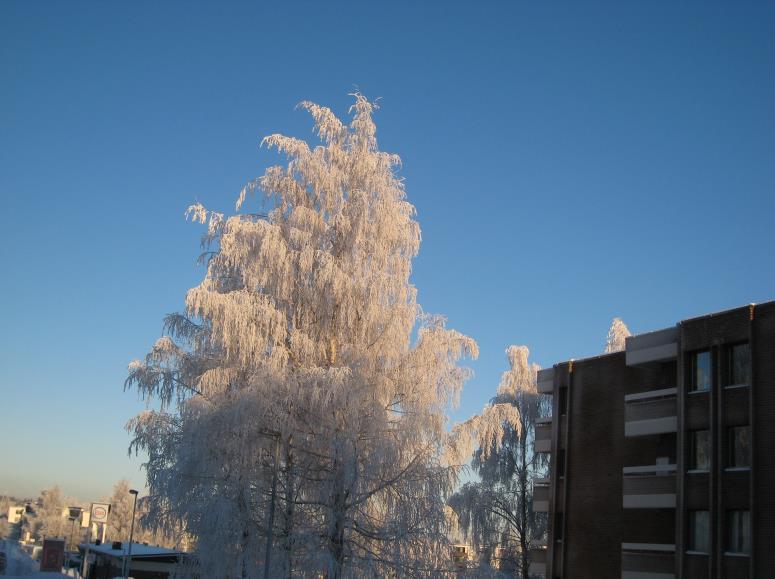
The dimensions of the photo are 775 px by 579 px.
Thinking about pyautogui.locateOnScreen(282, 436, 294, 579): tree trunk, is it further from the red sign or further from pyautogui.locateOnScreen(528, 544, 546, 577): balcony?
the red sign

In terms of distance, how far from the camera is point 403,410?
25.9 metres

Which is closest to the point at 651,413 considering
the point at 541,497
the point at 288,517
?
the point at 541,497

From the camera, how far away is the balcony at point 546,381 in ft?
144

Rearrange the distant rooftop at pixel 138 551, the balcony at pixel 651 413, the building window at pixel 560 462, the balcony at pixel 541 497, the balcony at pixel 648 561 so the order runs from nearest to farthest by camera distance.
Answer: the balcony at pixel 648 561
the balcony at pixel 651 413
the building window at pixel 560 462
the balcony at pixel 541 497
the distant rooftop at pixel 138 551

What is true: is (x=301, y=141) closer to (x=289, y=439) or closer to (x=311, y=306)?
(x=311, y=306)

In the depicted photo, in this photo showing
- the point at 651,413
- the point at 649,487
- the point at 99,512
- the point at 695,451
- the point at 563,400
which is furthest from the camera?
the point at 99,512

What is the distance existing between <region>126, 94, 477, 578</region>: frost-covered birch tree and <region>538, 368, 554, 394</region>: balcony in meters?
17.7

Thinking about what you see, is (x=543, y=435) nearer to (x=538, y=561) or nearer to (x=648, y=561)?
(x=538, y=561)

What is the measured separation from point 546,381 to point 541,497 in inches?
227

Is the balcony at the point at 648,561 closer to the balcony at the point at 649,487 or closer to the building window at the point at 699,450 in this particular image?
the balcony at the point at 649,487

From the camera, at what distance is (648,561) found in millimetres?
33312

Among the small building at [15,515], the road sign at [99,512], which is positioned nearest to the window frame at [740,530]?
the road sign at [99,512]

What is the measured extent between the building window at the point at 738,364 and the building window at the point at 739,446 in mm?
1664

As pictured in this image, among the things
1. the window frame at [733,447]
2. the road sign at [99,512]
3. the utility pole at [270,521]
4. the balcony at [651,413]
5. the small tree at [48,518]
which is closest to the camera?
the utility pole at [270,521]
